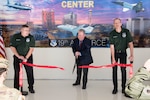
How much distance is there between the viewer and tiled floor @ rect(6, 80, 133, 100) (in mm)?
5582

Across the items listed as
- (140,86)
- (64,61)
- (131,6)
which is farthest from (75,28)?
(140,86)

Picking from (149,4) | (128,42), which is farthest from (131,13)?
(128,42)

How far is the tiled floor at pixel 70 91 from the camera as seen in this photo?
558 cm

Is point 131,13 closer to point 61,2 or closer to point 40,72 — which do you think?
point 61,2

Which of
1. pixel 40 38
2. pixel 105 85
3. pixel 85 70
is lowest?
pixel 105 85

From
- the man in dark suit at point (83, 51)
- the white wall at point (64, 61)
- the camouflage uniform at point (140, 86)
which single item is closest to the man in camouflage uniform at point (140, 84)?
the camouflage uniform at point (140, 86)

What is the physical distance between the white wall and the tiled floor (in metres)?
0.24

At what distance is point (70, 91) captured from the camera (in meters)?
6.10

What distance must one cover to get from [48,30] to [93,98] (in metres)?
2.50

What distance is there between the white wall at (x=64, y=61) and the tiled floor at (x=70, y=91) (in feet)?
0.80

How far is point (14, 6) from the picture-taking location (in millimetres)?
A: 7293

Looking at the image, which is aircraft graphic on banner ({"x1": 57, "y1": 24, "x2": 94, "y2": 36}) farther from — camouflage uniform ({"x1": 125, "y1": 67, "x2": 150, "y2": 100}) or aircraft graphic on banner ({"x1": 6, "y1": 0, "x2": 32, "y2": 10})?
camouflage uniform ({"x1": 125, "y1": 67, "x2": 150, "y2": 100})

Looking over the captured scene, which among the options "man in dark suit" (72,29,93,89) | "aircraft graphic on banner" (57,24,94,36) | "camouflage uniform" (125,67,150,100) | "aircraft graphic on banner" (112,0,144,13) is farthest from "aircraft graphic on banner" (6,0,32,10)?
"camouflage uniform" (125,67,150,100)

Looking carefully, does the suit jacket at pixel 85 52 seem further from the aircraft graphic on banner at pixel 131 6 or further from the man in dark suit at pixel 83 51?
the aircraft graphic on banner at pixel 131 6
